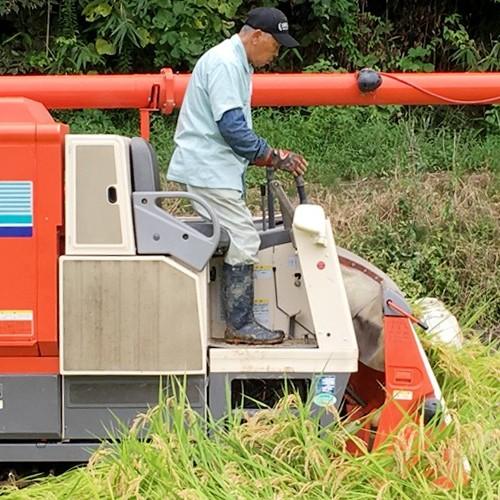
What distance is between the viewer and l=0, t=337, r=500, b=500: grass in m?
3.50

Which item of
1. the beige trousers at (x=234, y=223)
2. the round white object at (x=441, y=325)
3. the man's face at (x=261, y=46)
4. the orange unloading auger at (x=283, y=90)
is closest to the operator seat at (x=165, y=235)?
the beige trousers at (x=234, y=223)

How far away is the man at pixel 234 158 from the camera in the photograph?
4.21 meters

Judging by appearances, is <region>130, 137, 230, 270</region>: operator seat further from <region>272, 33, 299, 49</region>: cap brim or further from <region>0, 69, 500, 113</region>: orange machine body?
<region>0, 69, 500, 113</region>: orange machine body

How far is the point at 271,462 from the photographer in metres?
3.68

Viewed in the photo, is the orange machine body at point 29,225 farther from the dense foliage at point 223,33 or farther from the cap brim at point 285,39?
the dense foliage at point 223,33

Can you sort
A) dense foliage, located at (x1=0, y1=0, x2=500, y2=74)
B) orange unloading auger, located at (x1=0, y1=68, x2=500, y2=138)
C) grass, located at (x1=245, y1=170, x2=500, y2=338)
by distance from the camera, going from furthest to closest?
1. dense foliage, located at (x1=0, y1=0, x2=500, y2=74)
2. grass, located at (x1=245, y1=170, x2=500, y2=338)
3. orange unloading auger, located at (x1=0, y1=68, x2=500, y2=138)

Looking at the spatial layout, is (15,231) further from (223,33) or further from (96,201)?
(223,33)

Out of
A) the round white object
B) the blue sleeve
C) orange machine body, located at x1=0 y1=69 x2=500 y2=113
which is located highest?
orange machine body, located at x1=0 y1=69 x2=500 y2=113

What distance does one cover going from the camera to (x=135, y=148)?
13.5 feet

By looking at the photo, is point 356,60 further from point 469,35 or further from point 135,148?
point 135,148

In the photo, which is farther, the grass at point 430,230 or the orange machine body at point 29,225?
the grass at point 430,230

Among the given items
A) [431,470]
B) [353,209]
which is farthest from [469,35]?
[431,470]

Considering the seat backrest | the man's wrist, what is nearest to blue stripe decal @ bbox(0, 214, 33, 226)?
the seat backrest

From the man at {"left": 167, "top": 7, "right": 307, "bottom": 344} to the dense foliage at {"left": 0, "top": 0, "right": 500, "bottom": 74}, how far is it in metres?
5.05
